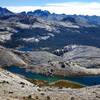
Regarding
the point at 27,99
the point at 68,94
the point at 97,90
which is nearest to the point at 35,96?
the point at 27,99

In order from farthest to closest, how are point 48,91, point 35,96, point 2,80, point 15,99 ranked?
point 2,80, point 48,91, point 35,96, point 15,99

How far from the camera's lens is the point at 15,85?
68312 mm

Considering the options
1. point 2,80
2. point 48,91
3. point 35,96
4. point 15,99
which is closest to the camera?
point 15,99

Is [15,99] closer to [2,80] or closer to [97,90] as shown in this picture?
[2,80]

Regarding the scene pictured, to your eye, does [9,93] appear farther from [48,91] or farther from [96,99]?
[96,99]

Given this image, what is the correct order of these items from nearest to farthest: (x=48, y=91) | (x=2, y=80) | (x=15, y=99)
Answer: (x=15, y=99)
(x=48, y=91)
(x=2, y=80)

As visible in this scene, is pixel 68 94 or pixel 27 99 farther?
pixel 68 94

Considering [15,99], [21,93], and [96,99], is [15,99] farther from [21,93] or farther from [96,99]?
[96,99]

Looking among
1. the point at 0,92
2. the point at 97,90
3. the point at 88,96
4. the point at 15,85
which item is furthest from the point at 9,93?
the point at 97,90

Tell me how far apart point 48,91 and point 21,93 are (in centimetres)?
674

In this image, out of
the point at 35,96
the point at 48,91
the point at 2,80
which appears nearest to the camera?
the point at 35,96

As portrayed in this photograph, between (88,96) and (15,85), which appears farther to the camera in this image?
(15,85)

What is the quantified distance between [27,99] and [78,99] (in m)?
9.16

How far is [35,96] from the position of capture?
59.6 meters
